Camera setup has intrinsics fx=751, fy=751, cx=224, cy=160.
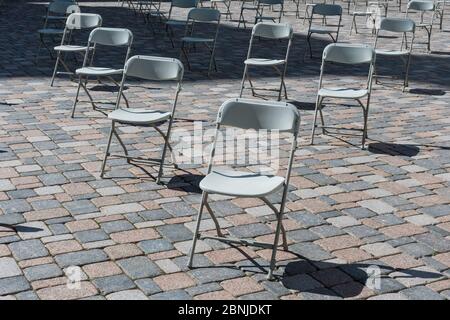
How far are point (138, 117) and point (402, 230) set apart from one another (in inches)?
95.8

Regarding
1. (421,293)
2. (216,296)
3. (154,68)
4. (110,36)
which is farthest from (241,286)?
(110,36)

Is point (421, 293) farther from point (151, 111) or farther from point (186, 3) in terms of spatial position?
point (186, 3)

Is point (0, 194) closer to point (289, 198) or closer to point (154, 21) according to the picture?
point (289, 198)

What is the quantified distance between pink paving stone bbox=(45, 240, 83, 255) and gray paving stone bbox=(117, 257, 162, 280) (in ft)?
1.23

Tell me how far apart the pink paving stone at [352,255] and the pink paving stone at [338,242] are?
2.4 inches

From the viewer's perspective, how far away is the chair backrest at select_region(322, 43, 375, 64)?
788 centimetres

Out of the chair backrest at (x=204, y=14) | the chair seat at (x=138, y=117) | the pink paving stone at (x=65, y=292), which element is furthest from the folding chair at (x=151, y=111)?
the chair backrest at (x=204, y=14)

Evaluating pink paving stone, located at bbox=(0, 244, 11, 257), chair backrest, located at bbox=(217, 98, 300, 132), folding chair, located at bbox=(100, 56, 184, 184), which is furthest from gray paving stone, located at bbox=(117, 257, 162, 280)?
folding chair, located at bbox=(100, 56, 184, 184)

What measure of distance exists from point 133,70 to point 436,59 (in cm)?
820

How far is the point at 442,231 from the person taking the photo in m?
5.45

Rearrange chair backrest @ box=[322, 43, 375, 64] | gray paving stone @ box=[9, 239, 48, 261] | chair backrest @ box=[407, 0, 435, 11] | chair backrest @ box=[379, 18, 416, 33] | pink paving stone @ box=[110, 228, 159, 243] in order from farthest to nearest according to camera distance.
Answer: chair backrest @ box=[407, 0, 435, 11] → chair backrest @ box=[379, 18, 416, 33] → chair backrest @ box=[322, 43, 375, 64] → pink paving stone @ box=[110, 228, 159, 243] → gray paving stone @ box=[9, 239, 48, 261]

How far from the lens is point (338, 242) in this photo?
520 cm

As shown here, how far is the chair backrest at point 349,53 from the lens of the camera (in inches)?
310

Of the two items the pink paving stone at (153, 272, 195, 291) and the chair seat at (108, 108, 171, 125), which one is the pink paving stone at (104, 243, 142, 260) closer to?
the pink paving stone at (153, 272, 195, 291)
